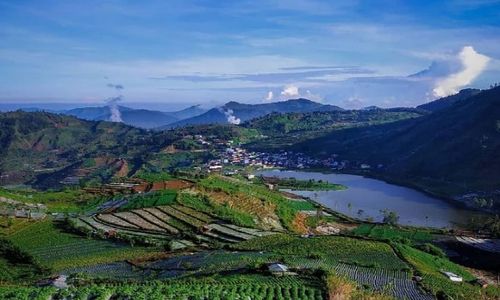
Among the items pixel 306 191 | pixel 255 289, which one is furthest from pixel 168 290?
pixel 306 191

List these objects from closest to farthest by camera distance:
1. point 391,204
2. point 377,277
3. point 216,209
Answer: point 377,277 → point 216,209 → point 391,204

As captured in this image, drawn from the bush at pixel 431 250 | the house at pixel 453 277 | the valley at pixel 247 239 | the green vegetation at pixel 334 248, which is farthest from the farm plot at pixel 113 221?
the house at pixel 453 277

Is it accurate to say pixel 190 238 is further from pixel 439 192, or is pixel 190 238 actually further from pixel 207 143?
pixel 207 143

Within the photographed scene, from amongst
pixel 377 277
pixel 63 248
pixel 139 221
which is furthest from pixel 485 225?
pixel 63 248

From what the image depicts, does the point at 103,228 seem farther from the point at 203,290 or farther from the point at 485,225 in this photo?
the point at 485,225

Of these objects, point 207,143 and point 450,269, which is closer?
point 450,269

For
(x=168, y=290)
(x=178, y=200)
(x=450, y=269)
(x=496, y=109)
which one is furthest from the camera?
(x=496, y=109)
